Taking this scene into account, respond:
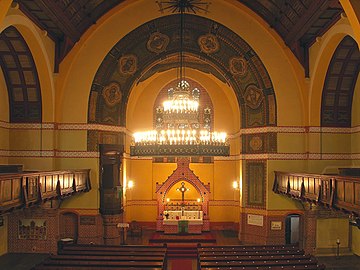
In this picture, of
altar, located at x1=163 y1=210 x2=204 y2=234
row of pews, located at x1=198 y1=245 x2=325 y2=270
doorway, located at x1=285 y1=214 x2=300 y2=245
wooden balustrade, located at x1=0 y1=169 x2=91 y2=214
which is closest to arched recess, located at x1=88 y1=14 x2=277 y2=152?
wooden balustrade, located at x1=0 y1=169 x2=91 y2=214

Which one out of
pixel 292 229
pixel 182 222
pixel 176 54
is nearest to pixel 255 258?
pixel 182 222

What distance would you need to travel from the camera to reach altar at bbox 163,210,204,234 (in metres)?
26.8

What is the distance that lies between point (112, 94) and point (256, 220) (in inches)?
399

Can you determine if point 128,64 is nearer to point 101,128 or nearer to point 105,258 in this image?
point 101,128

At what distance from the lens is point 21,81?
21.6 meters

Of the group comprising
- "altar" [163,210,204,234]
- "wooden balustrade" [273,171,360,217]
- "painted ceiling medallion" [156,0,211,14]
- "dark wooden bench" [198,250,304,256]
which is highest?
"painted ceiling medallion" [156,0,211,14]

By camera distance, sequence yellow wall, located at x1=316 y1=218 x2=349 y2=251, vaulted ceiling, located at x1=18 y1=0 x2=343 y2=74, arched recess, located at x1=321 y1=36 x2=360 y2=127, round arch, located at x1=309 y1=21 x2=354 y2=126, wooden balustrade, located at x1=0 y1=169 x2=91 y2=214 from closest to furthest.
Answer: wooden balustrade, located at x1=0 y1=169 x2=91 y2=214
vaulted ceiling, located at x1=18 y1=0 x2=343 y2=74
round arch, located at x1=309 y1=21 x2=354 y2=126
arched recess, located at x1=321 y1=36 x2=360 y2=127
yellow wall, located at x1=316 y1=218 x2=349 y2=251

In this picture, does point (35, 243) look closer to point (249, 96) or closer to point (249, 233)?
point (249, 233)

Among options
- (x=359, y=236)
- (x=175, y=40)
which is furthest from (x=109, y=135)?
(x=359, y=236)

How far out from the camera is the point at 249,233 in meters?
23.6

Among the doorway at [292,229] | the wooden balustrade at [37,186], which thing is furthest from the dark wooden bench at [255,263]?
the doorway at [292,229]

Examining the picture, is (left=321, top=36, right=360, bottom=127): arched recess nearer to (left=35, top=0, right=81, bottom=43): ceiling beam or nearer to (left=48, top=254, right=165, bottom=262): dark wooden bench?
(left=48, top=254, right=165, bottom=262): dark wooden bench

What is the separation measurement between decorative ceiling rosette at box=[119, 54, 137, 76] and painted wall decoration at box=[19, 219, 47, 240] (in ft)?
28.6

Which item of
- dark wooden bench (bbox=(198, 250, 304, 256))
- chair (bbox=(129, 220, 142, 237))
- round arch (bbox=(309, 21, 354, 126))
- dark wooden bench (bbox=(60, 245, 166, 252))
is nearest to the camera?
dark wooden bench (bbox=(198, 250, 304, 256))
